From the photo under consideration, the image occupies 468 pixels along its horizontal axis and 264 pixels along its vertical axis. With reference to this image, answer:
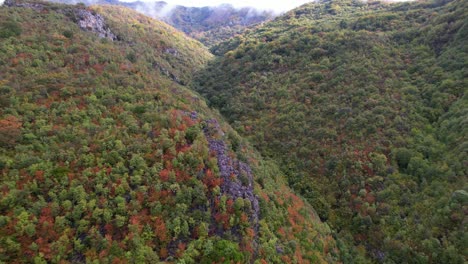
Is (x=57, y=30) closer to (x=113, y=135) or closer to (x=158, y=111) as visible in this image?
(x=158, y=111)

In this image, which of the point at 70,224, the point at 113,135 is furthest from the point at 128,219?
the point at 113,135

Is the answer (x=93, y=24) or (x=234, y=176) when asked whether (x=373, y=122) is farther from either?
(x=93, y=24)

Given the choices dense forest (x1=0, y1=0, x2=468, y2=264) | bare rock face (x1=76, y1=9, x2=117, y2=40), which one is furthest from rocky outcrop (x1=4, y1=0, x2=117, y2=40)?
dense forest (x1=0, y1=0, x2=468, y2=264)

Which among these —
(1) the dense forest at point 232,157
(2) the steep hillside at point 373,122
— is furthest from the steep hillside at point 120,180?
(2) the steep hillside at point 373,122

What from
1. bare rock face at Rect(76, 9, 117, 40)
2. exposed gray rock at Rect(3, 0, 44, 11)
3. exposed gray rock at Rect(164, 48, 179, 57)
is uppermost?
exposed gray rock at Rect(3, 0, 44, 11)

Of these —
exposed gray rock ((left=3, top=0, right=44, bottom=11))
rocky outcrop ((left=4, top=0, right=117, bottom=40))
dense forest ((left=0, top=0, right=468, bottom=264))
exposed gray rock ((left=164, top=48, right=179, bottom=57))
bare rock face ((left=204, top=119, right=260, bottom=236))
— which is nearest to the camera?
dense forest ((left=0, top=0, right=468, bottom=264))

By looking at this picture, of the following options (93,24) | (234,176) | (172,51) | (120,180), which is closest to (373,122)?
(234,176)

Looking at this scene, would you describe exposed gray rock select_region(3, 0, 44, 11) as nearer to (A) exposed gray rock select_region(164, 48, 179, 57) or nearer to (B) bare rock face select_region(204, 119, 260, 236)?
(A) exposed gray rock select_region(164, 48, 179, 57)
